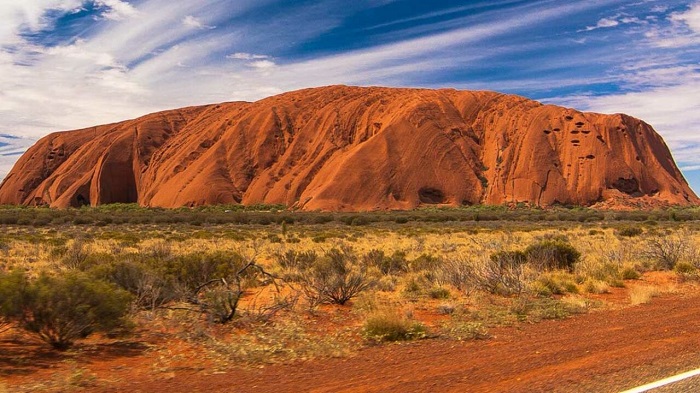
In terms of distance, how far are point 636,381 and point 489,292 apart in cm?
624

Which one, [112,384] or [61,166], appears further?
[61,166]

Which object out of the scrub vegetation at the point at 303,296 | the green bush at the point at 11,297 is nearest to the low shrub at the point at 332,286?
the scrub vegetation at the point at 303,296

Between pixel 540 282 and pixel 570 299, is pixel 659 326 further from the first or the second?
pixel 540 282

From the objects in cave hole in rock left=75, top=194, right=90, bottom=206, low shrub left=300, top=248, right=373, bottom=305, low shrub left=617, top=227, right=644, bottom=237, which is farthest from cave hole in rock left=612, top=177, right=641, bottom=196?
cave hole in rock left=75, top=194, right=90, bottom=206

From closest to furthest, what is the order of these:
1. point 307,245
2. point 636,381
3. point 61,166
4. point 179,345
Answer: point 636,381 < point 179,345 < point 307,245 < point 61,166

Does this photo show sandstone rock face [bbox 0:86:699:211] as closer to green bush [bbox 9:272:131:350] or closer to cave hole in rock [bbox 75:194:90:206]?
cave hole in rock [bbox 75:194:90:206]

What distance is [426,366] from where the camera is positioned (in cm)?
646

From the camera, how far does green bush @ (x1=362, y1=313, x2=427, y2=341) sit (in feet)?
26.1

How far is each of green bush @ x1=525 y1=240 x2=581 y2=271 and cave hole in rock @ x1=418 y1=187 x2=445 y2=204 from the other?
196 ft

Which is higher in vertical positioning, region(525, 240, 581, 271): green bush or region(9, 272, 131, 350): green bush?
region(9, 272, 131, 350): green bush

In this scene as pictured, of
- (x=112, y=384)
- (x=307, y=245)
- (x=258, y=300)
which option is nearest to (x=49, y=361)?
(x=112, y=384)

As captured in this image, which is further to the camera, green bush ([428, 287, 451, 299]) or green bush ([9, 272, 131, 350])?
green bush ([428, 287, 451, 299])

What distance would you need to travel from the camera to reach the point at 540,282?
40.9 feet

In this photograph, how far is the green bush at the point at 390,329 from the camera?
26.1 feet
